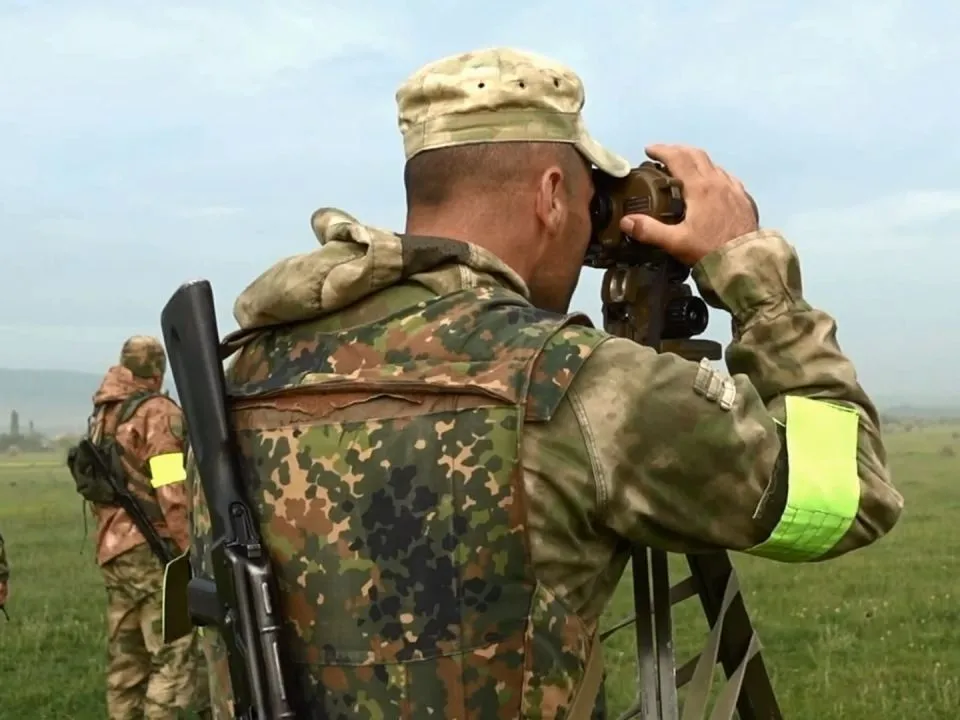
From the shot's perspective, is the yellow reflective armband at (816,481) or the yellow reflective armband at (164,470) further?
the yellow reflective armband at (164,470)

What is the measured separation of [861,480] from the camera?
2176mm

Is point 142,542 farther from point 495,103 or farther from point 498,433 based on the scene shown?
point 498,433

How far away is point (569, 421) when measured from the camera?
2.01 m

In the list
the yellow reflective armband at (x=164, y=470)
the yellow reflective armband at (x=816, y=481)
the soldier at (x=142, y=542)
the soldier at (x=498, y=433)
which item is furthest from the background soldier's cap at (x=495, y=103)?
the yellow reflective armband at (x=164, y=470)

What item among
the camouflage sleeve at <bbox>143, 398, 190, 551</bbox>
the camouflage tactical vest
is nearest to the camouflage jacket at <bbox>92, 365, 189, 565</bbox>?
the camouflage sleeve at <bbox>143, 398, 190, 551</bbox>

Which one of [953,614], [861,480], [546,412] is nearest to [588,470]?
[546,412]

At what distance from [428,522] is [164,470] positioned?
241 inches

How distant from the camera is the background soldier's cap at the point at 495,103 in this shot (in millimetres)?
2326

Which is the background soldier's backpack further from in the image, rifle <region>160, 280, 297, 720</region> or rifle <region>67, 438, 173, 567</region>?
rifle <region>160, 280, 297, 720</region>

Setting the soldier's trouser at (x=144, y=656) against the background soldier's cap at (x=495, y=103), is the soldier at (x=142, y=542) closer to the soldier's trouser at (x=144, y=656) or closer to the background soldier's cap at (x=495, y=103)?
the soldier's trouser at (x=144, y=656)

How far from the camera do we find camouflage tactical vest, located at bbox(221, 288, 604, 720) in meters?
2.04

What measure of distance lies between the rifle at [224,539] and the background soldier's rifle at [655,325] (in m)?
0.67

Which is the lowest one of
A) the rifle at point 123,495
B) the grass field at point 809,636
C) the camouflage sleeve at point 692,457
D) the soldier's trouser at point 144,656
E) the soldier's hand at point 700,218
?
the grass field at point 809,636

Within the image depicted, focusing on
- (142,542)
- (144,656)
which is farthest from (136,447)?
(144,656)
